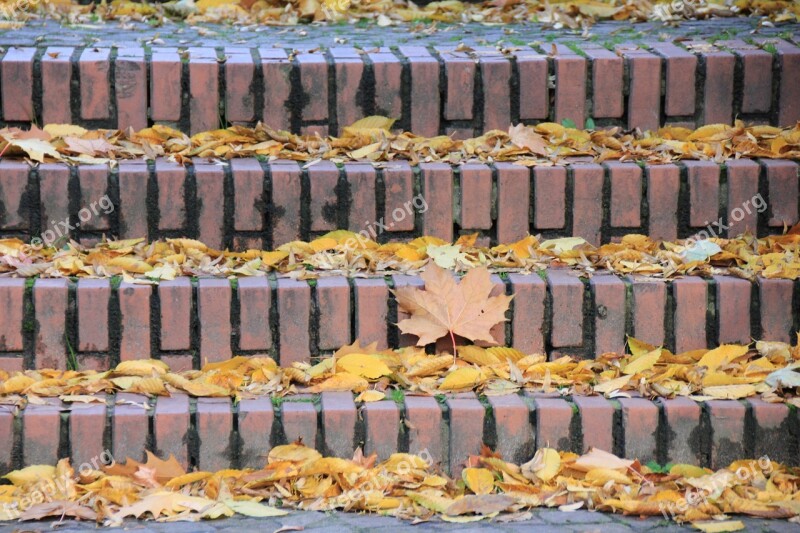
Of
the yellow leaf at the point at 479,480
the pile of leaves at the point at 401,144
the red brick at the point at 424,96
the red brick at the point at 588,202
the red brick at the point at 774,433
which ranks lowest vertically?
the yellow leaf at the point at 479,480

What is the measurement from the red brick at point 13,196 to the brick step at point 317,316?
308 millimetres

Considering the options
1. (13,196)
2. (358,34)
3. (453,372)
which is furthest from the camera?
(358,34)

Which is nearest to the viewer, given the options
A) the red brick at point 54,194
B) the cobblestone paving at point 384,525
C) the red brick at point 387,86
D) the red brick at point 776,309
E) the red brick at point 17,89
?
the cobblestone paving at point 384,525

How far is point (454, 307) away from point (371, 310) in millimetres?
232

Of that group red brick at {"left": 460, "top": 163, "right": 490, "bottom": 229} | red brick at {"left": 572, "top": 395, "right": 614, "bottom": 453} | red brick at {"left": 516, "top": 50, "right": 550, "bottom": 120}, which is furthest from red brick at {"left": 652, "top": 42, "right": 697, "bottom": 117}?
red brick at {"left": 572, "top": 395, "right": 614, "bottom": 453}

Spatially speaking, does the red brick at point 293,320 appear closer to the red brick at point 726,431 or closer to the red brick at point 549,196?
the red brick at point 549,196

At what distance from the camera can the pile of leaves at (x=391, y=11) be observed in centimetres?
432

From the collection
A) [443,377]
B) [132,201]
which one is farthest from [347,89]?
[443,377]

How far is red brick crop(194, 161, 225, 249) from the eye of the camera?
305cm

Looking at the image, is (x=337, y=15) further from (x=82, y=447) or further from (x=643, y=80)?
(x=82, y=447)

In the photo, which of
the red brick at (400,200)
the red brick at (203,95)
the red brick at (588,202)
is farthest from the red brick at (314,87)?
the red brick at (588,202)

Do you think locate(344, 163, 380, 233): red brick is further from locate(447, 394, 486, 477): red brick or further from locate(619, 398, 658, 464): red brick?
locate(619, 398, 658, 464): red brick

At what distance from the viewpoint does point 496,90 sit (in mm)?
3422

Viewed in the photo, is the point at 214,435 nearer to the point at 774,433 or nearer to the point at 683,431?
the point at 683,431
